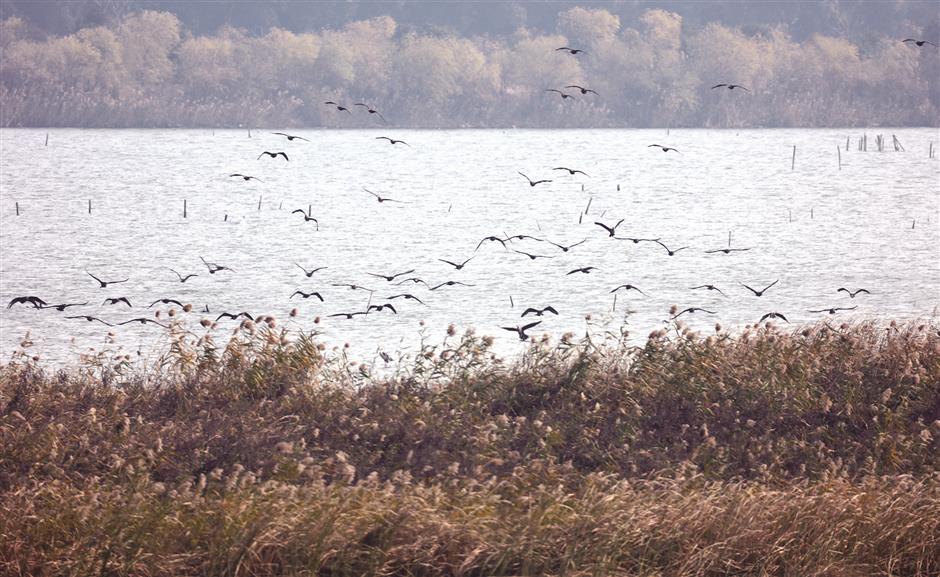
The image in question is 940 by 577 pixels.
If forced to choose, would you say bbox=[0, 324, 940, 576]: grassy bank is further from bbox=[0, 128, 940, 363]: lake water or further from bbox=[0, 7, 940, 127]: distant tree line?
bbox=[0, 7, 940, 127]: distant tree line

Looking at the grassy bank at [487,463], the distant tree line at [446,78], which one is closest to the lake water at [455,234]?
the grassy bank at [487,463]

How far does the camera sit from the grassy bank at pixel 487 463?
901 cm

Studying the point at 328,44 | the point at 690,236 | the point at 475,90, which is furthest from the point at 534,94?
the point at 690,236

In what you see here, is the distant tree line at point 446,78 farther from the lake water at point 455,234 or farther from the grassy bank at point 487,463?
the grassy bank at point 487,463

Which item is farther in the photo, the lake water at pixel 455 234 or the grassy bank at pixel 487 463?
the lake water at pixel 455 234

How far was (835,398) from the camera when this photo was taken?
13.8 meters

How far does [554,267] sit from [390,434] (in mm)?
19545

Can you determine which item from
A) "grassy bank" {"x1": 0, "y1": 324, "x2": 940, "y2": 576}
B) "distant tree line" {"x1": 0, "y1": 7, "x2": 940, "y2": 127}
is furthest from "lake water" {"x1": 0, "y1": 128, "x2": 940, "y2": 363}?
"distant tree line" {"x1": 0, "y1": 7, "x2": 940, "y2": 127}

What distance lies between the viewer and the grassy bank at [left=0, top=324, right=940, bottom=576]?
901cm

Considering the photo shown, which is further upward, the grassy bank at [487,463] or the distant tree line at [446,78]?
the distant tree line at [446,78]

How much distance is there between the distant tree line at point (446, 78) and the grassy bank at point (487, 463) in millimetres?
82278

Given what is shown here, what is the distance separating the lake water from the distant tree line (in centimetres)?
508

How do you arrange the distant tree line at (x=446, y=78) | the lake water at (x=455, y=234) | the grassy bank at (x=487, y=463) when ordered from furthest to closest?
1. the distant tree line at (x=446, y=78)
2. the lake water at (x=455, y=234)
3. the grassy bank at (x=487, y=463)

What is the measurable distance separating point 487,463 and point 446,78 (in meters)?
86.3
